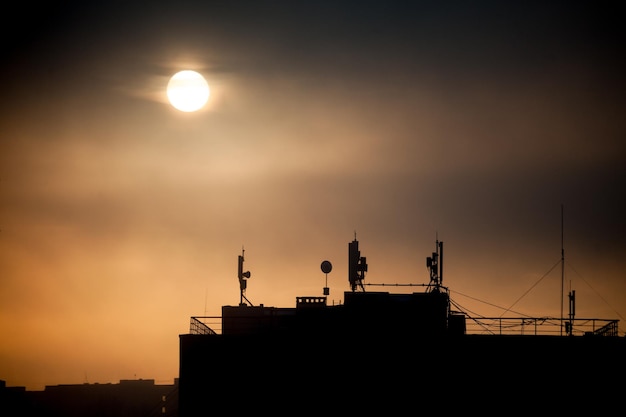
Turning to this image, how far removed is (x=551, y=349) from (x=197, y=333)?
21647mm

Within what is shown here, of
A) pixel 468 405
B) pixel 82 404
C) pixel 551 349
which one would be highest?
pixel 551 349

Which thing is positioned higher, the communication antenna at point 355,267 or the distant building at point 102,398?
the communication antenna at point 355,267

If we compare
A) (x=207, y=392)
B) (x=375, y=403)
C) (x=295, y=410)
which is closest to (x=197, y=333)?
(x=207, y=392)

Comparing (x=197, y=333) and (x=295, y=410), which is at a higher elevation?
(x=197, y=333)

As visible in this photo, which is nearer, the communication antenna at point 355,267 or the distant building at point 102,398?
the communication antenna at point 355,267

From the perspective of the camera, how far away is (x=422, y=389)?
5431 centimetres

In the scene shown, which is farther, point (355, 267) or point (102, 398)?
point (102, 398)

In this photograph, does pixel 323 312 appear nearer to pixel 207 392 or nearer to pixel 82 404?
pixel 207 392

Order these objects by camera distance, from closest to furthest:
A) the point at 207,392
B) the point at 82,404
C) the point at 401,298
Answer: the point at 207,392 < the point at 401,298 < the point at 82,404

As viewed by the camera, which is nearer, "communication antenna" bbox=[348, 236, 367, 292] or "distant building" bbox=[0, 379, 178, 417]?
"communication antenna" bbox=[348, 236, 367, 292]

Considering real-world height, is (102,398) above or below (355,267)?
below

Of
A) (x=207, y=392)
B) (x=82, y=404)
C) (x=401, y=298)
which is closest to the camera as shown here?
(x=207, y=392)

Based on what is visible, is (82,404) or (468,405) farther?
(82,404)

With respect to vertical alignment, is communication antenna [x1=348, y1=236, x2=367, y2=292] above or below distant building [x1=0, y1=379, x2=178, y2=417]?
above
